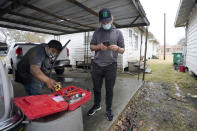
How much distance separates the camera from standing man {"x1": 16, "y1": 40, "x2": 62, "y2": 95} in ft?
5.12

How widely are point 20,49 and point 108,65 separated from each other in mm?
3900

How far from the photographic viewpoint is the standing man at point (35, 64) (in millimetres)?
1562

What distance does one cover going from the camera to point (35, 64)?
1.58 metres

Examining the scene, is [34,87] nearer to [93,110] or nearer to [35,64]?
[35,64]

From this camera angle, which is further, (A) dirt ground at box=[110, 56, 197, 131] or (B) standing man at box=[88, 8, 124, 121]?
(A) dirt ground at box=[110, 56, 197, 131]

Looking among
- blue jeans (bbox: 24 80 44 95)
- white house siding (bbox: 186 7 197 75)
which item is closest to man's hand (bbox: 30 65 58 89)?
blue jeans (bbox: 24 80 44 95)

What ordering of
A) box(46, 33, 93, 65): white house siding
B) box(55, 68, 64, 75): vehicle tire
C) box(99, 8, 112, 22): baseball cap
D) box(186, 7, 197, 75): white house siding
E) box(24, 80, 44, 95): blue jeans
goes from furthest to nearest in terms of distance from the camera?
box(46, 33, 93, 65): white house siding, box(55, 68, 64, 75): vehicle tire, box(186, 7, 197, 75): white house siding, box(24, 80, 44, 95): blue jeans, box(99, 8, 112, 22): baseball cap

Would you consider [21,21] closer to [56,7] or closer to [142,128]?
[56,7]

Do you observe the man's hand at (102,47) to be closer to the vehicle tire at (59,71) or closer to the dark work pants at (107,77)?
the dark work pants at (107,77)

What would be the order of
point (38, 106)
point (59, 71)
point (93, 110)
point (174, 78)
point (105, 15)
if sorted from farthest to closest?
point (59, 71), point (174, 78), point (93, 110), point (105, 15), point (38, 106)

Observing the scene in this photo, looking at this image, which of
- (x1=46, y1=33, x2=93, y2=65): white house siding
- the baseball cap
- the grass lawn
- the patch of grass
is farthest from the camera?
(x1=46, y1=33, x2=93, y2=65): white house siding

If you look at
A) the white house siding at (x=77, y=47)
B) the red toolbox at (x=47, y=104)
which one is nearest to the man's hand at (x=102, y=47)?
the red toolbox at (x=47, y=104)

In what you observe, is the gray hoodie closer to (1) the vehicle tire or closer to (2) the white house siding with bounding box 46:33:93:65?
(1) the vehicle tire

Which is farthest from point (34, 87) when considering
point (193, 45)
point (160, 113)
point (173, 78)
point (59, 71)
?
point (193, 45)
